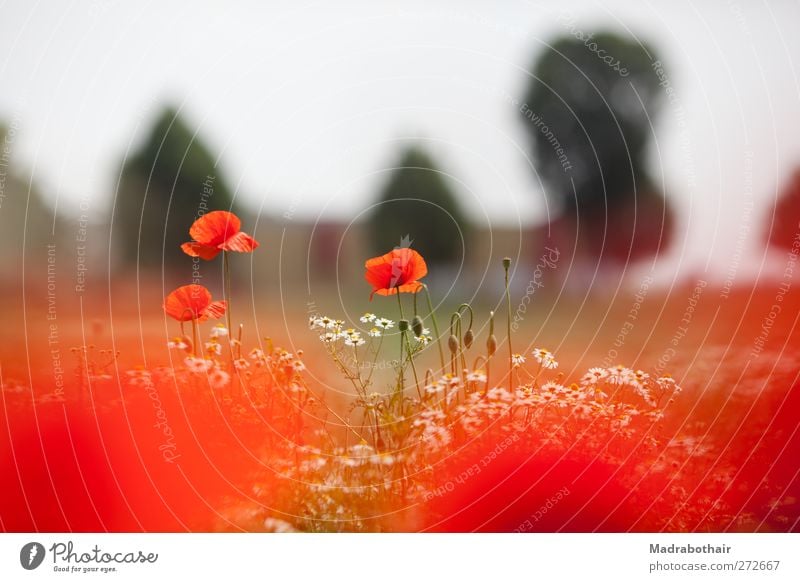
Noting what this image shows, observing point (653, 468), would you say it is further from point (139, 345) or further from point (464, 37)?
point (139, 345)

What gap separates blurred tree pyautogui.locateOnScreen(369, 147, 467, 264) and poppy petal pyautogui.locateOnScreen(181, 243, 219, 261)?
20.5 inches

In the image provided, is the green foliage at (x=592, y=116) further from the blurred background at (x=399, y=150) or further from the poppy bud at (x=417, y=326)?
the poppy bud at (x=417, y=326)

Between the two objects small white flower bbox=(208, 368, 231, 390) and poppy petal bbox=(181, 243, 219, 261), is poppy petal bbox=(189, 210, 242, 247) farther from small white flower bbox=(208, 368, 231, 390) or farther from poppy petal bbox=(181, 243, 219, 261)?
small white flower bbox=(208, 368, 231, 390)

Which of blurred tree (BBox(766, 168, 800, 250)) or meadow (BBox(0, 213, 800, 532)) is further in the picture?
blurred tree (BBox(766, 168, 800, 250))

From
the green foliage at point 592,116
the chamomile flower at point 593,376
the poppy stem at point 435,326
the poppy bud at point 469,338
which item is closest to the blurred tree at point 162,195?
the poppy stem at point 435,326

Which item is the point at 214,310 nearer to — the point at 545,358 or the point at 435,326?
the point at 435,326

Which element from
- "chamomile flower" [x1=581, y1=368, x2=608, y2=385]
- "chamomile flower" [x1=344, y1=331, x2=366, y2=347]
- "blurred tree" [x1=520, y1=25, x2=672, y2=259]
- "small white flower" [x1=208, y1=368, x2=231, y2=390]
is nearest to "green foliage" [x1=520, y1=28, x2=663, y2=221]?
"blurred tree" [x1=520, y1=25, x2=672, y2=259]

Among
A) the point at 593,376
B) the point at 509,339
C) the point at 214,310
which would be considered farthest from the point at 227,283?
the point at 593,376

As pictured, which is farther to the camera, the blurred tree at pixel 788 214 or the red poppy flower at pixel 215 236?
the blurred tree at pixel 788 214

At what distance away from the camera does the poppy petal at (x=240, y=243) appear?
2.18 metres

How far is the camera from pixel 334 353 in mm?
2229

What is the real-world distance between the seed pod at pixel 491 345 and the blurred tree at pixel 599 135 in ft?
1.41

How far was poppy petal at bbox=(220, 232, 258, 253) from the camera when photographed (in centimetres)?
218

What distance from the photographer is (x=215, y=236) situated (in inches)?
85.5
